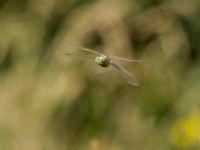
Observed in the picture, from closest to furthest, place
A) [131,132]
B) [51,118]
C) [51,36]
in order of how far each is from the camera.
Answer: [131,132] → [51,118] → [51,36]

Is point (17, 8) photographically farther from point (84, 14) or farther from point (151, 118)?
point (151, 118)

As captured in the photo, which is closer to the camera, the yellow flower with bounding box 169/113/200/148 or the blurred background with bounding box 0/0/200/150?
the yellow flower with bounding box 169/113/200/148

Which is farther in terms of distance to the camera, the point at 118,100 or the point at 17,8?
the point at 17,8

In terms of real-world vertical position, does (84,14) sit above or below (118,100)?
above

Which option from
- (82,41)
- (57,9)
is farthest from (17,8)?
(82,41)

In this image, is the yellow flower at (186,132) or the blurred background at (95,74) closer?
the yellow flower at (186,132)

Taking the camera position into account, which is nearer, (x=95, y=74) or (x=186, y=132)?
(x=186, y=132)

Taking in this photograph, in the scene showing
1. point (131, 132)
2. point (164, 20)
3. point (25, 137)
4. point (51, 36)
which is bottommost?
point (25, 137)

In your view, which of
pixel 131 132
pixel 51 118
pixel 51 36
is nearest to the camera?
pixel 131 132
